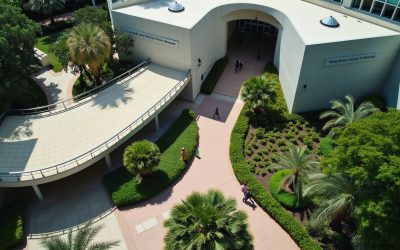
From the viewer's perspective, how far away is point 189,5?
35.2m

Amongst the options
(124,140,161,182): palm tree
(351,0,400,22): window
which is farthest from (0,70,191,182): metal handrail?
(351,0,400,22): window

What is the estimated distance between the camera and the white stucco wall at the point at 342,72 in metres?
29.1

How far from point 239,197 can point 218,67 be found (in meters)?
17.5

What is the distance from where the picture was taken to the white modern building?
A: 29.5 metres

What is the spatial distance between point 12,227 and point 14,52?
1492 cm

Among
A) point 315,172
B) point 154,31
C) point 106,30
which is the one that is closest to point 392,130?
point 315,172

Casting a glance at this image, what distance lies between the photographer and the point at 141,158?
24938 millimetres

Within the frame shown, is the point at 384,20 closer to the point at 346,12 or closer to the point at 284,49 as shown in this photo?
the point at 346,12

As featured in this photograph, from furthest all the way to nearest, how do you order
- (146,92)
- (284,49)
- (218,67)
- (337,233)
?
(218,67), (284,49), (146,92), (337,233)

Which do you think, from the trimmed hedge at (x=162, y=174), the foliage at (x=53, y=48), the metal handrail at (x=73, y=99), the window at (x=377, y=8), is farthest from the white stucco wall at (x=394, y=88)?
the foliage at (x=53, y=48)

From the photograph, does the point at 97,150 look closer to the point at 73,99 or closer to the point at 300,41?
the point at 73,99

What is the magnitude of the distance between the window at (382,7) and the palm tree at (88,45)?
77.4 ft

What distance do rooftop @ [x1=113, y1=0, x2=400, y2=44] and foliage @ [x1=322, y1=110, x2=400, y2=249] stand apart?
11630 millimetres

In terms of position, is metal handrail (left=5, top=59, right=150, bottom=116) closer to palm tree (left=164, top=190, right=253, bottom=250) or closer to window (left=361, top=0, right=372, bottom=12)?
palm tree (left=164, top=190, right=253, bottom=250)
